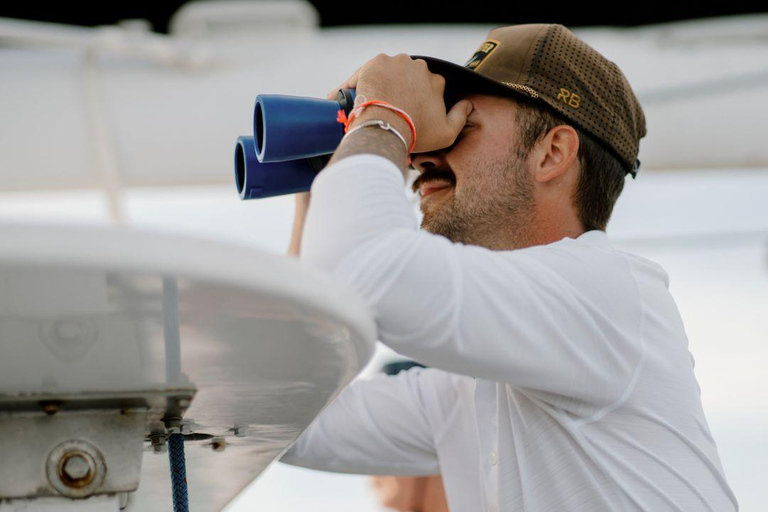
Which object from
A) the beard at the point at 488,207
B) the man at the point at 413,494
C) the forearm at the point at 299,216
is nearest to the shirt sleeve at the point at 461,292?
the beard at the point at 488,207

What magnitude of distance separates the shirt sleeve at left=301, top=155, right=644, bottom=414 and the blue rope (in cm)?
18

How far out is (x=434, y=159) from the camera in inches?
50.3

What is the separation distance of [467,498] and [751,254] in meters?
2.00

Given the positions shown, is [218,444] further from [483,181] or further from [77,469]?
[483,181]

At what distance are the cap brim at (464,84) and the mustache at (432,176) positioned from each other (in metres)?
0.09

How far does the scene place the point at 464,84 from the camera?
1242 millimetres

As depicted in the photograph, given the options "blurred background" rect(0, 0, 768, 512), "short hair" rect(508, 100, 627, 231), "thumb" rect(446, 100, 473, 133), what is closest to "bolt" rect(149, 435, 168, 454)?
"thumb" rect(446, 100, 473, 133)

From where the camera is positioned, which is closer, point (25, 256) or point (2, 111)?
point (25, 256)

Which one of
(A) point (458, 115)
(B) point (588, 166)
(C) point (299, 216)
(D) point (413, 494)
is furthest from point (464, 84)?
(D) point (413, 494)

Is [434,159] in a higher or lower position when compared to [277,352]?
higher

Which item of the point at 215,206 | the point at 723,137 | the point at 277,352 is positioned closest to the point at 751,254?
the point at 723,137

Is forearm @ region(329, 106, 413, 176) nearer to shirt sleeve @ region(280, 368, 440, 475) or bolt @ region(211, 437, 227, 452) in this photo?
bolt @ region(211, 437, 227, 452)

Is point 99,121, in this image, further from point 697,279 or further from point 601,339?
point 697,279

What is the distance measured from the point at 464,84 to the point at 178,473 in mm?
591
